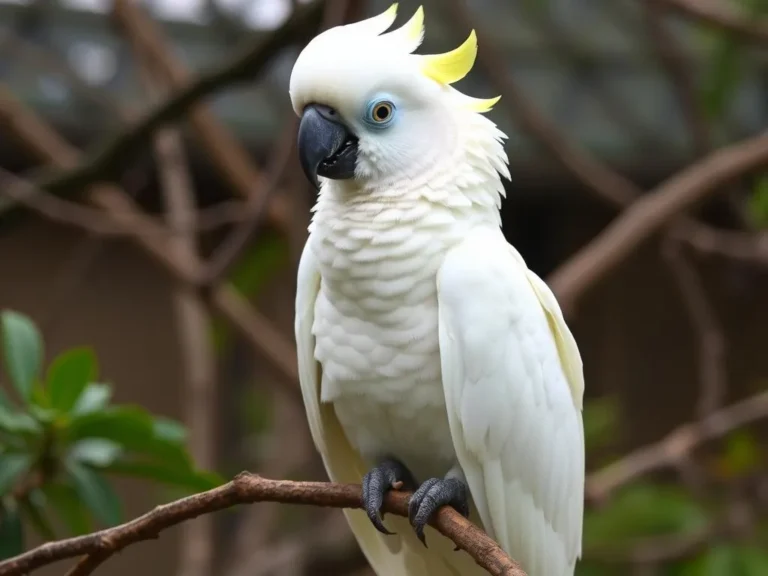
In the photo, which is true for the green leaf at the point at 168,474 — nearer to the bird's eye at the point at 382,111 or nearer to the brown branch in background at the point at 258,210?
the bird's eye at the point at 382,111

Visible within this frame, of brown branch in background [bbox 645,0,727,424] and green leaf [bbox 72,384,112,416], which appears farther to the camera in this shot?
brown branch in background [bbox 645,0,727,424]

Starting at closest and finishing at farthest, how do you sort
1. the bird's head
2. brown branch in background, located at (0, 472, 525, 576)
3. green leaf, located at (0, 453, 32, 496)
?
brown branch in background, located at (0, 472, 525, 576)
the bird's head
green leaf, located at (0, 453, 32, 496)

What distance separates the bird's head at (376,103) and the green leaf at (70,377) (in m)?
0.40

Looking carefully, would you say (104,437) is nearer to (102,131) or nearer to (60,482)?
(60,482)

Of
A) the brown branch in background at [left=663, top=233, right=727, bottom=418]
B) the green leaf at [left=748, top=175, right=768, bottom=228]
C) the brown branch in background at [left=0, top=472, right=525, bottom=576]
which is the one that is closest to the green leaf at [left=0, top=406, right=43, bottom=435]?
the brown branch in background at [left=0, top=472, right=525, bottom=576]

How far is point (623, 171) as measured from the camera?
350 centimetres

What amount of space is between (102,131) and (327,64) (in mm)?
2230

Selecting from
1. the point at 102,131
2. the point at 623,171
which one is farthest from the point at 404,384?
the point at 623,171

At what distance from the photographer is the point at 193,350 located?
227cm

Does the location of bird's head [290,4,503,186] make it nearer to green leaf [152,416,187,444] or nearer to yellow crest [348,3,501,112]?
yellow crest [348,3,501,112]

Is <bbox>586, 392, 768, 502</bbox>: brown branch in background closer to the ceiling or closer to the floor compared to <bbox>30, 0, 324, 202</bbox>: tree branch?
closer to the floor

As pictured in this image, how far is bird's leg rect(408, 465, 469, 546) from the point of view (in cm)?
98

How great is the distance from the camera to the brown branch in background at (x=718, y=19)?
1982 millimetres

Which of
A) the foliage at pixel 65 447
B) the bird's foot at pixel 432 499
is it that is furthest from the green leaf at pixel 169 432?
the bird's foot at pixel 432 499
